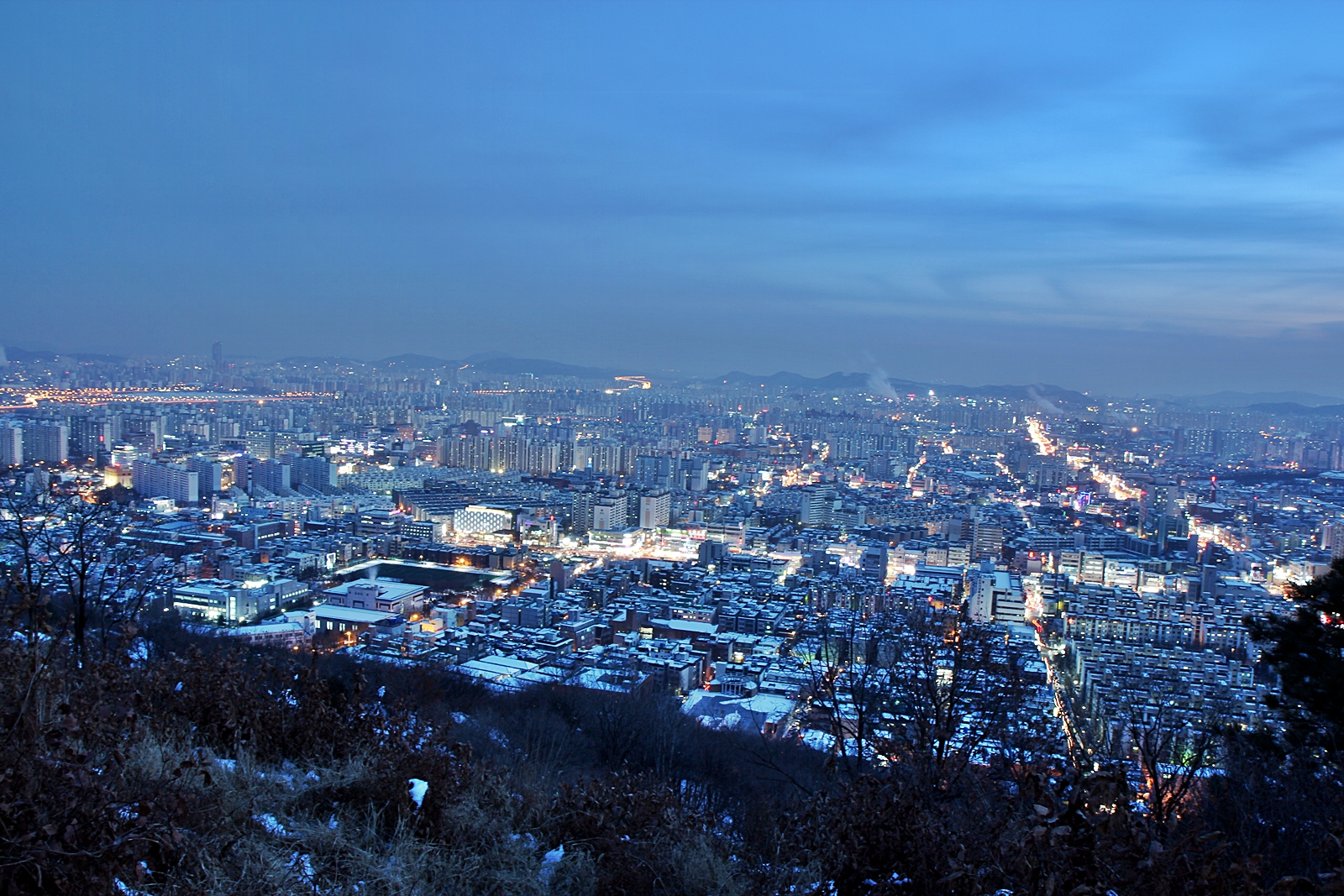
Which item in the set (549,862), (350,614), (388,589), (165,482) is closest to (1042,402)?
(388,589)

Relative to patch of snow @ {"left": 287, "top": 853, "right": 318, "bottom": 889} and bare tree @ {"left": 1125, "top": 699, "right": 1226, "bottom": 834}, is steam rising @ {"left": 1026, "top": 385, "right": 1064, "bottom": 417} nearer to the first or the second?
bare tree @ {"left": 1125, "top": 699, "right": 1226, "bottom": 834}

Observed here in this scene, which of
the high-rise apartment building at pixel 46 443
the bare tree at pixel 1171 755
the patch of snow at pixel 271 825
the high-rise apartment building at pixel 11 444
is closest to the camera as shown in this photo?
the patch of snow at pixel 271 825

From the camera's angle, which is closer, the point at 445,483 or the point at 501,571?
the point at 501,571

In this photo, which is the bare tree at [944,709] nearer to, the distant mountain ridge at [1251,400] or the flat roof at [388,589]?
the flat roof at [388,589]

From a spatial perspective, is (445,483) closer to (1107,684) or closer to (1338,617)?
(1107,684)

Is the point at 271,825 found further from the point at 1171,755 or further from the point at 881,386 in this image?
the point at 881,386

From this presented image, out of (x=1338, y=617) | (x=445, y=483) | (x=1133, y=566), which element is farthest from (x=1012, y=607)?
(x=445, y=483)

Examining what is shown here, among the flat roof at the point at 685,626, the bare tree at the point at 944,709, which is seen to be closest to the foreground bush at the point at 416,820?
the bare tree at the point at 944,709

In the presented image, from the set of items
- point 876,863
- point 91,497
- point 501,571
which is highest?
point 876,863

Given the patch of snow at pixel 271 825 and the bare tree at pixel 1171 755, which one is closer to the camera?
the patch of snow at pixel 271 825
